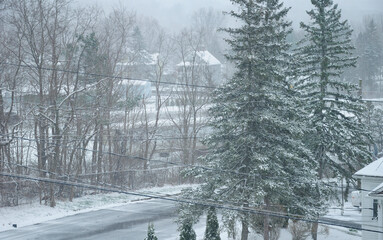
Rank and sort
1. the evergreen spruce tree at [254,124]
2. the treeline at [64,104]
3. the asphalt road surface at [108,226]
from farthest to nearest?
the treeline at [64,104] → the asphalt road surface at [108,226] → the evergreen spruce tree at [254,124]

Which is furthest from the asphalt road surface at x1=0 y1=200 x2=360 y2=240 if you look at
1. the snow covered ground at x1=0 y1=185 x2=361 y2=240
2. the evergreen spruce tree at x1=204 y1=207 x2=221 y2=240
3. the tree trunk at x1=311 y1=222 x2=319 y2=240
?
the evergreen spruce tree at x1=204 y1=207 x2=221 y2=240

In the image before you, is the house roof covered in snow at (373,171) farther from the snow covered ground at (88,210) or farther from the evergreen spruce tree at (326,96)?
the snow covered ground at (88,210)

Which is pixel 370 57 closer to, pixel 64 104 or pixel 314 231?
pixel 64 104

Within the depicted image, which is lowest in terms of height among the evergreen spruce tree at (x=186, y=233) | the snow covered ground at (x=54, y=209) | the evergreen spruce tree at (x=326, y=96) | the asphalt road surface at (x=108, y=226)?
the asphalt road surface at (x=108, y=226)

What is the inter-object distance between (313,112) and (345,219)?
7.43 m

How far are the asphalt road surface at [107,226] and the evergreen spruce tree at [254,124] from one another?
11.3ft

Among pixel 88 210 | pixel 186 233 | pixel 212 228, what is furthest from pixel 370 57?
pixel 186 233

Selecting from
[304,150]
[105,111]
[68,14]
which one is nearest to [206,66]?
[105,111]

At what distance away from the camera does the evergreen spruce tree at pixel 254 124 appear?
15.2 meters

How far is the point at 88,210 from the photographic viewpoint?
944 inches

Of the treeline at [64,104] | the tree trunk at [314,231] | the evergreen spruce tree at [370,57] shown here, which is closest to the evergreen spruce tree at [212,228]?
the treeline at [64,104]

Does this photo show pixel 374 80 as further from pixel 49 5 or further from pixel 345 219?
pixel 49 5

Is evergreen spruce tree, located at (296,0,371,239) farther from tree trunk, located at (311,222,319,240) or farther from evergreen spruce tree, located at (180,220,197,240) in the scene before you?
evergreen spruce tree, located at (180,220,197,240)

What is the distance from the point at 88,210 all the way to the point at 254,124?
1236 centimetres
